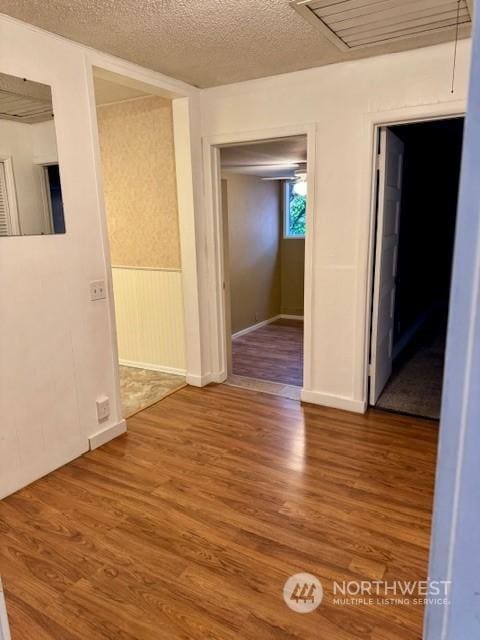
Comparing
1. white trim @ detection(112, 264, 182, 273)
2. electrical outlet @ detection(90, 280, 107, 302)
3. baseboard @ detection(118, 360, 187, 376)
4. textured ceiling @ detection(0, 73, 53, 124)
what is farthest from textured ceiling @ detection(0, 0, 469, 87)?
baseboard @ detection(118, 360, 187, 376)

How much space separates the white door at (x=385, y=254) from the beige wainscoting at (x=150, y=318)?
5.70 ft

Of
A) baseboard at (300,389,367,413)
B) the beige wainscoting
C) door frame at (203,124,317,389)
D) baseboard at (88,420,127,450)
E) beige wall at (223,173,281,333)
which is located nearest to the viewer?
baseboard at (88,420,127,450)

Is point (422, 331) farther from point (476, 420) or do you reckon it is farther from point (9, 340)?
point (476, 420)

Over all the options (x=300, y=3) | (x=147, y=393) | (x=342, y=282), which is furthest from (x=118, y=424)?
(x=300, y=3)

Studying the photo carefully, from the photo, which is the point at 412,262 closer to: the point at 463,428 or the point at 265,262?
the point at 265,262

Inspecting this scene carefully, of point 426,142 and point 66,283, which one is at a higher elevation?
point 426,142

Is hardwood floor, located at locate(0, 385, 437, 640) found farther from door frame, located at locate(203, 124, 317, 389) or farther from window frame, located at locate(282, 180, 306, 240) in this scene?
window frame, located at locate(282, 180, 306, 240)

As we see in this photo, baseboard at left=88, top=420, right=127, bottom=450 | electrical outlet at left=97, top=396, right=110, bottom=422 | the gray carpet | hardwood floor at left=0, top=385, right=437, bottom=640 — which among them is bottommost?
hardwood floor at left=0, top=385, right=437, bottom=640

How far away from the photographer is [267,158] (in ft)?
16.2

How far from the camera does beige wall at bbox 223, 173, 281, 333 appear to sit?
5.89 meters

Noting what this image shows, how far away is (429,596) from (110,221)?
417 centimetres

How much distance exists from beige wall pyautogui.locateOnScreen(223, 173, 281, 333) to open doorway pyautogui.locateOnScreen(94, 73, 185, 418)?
5.79ft

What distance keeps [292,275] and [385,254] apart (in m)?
3.69

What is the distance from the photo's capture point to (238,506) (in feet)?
7.39
